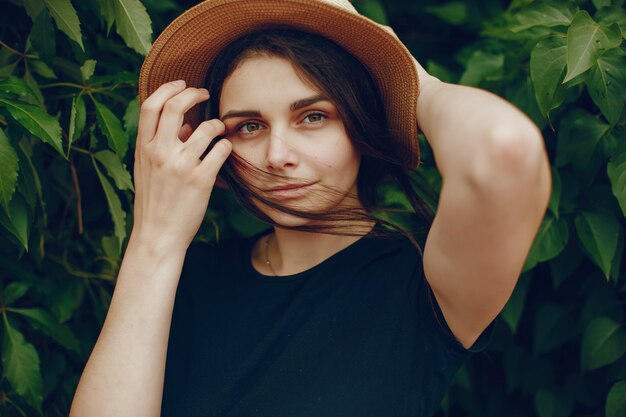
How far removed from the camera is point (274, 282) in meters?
1.61

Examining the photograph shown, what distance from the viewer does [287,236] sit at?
163cm

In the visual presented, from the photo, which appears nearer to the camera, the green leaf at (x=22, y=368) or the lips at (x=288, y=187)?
the lips at (x=288, y=187)

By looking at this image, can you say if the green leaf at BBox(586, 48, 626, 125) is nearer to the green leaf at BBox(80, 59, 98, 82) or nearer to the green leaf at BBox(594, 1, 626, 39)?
the green leaf at BBox(594, 1, 626, 39)

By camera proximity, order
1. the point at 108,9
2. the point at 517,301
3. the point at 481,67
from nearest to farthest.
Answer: the point at 108,9, the point at 517,301, the point at 481,67

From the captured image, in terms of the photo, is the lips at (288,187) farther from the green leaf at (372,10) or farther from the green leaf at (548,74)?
the green leaf at (372,10)

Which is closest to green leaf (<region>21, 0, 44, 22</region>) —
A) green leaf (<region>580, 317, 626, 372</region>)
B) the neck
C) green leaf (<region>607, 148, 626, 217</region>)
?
the neck

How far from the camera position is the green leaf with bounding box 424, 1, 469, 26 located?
2314mm

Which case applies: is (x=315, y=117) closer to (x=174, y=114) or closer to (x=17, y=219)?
(x=174, y=114)

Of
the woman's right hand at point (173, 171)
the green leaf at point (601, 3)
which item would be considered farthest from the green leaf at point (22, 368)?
the green leaf at point (601, 3)

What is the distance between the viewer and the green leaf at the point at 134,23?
1.58m

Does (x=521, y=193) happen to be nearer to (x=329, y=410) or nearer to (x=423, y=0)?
(x=329, y=410)

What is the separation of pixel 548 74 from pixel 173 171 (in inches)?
33.3

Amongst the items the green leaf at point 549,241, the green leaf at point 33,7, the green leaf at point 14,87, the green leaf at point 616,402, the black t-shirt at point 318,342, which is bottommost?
the green leaf at point 616,402

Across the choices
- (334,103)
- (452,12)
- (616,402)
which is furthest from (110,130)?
(616,402)
